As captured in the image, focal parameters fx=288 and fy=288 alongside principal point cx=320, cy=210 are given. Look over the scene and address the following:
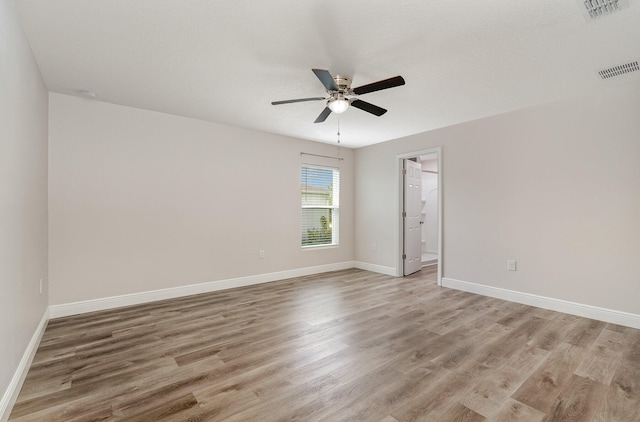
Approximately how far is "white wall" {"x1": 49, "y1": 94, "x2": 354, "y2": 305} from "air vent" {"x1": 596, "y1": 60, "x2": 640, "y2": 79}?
3991 mm

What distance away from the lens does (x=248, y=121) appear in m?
4.23

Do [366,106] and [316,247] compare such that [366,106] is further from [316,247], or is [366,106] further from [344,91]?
[316,247]

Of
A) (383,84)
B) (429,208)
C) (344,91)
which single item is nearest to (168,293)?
(344,91)

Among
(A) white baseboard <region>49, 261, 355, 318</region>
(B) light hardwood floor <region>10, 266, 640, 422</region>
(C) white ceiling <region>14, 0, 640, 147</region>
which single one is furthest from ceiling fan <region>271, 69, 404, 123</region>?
(A) white baseboard <region>49, 261, 355, 318</region>

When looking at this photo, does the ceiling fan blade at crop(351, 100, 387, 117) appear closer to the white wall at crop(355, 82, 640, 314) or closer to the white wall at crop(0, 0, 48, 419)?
the white wall at crop(355, 82, 640, 314)

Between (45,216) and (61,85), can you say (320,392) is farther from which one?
(61,85)

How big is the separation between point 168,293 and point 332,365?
2751 millimetres

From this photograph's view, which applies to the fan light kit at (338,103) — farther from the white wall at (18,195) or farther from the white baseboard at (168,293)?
the white baseboard at (168,293)

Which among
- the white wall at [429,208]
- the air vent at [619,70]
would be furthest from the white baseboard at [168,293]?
the air vent at [619,70]

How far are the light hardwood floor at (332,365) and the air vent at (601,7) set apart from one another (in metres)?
2.50

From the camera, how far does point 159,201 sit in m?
3.90

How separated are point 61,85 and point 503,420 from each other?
4.76 meters

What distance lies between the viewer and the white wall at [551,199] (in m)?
3.04

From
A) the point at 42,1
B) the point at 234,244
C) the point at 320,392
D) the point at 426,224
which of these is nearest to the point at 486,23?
the point at 320,392
